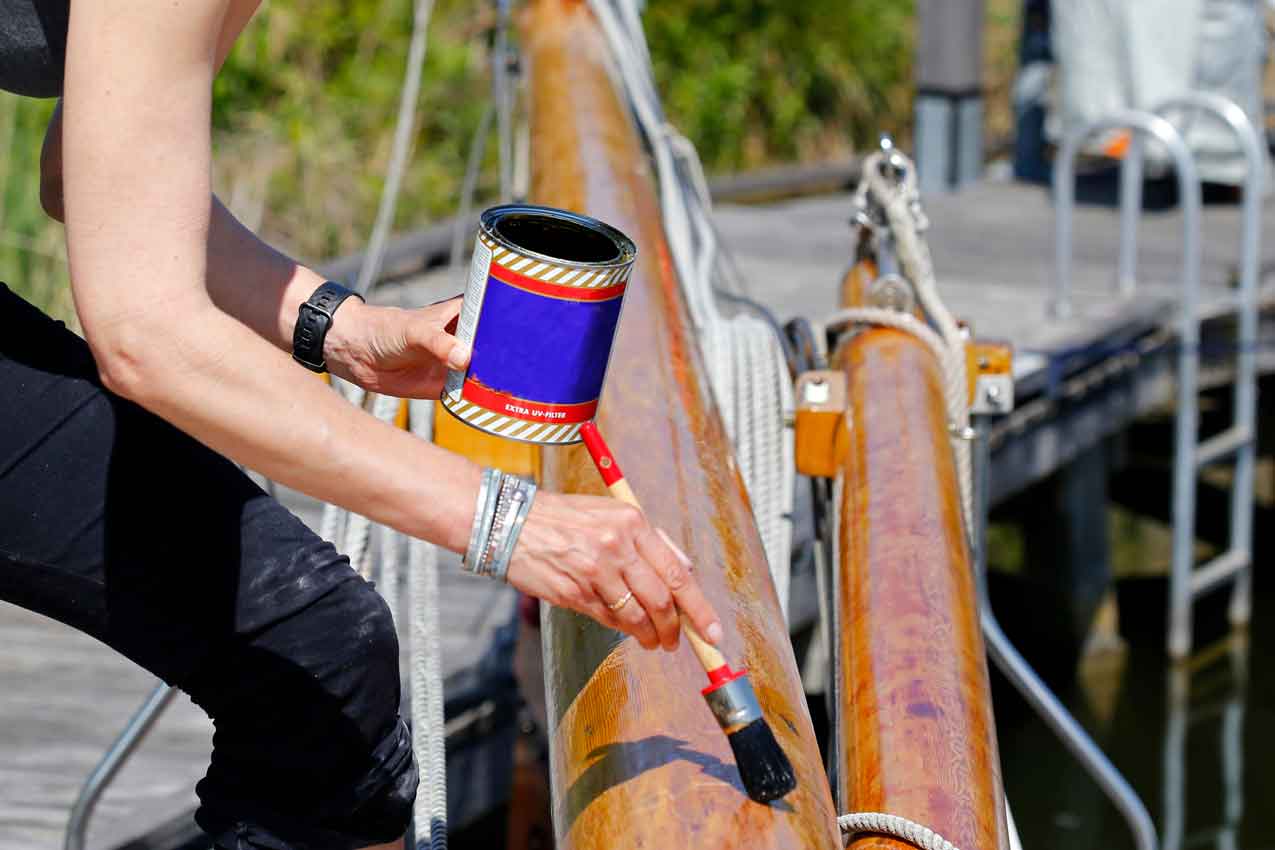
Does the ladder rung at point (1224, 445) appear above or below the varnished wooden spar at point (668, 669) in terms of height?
below

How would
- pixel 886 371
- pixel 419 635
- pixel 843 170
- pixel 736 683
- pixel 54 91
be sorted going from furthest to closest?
pixel 843 170
pixel 886 371
pixel 419 635
pixel 54 91
pixel 736 683

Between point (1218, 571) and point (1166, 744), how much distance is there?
83 cm

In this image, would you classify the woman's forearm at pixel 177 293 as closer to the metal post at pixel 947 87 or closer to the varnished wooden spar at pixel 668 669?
the varnished wooden spar at pixel 668 669

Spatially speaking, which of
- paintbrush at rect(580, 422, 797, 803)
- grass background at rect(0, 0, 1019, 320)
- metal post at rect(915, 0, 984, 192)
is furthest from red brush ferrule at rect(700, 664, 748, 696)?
metal post at rect(915, 0, 984, 192)

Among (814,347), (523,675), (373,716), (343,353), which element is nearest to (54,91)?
(343,353)

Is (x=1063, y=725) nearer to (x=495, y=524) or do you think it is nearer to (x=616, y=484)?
(x=616, y=484)

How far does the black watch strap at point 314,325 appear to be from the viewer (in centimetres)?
167

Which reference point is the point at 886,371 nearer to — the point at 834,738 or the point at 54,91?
the point at 834,738

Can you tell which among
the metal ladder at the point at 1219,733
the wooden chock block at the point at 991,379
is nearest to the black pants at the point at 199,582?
the wooden chock block at the point at 991,379

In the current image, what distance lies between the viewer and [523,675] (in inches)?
131

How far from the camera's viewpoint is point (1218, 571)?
6.32 metres

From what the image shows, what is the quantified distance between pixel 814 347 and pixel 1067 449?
3.40 m

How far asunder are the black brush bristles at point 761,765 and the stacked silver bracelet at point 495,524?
0.21m

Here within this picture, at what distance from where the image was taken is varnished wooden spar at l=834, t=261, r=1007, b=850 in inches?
58.8
